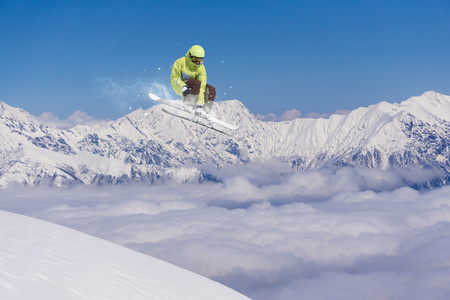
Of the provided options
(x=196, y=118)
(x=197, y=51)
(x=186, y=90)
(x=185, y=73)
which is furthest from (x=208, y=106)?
(x=197, y=51)

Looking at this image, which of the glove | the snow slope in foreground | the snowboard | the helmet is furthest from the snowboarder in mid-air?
the snow slope in foreground

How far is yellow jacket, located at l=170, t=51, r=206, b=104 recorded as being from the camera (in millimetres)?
15727

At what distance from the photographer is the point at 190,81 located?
52.6 feet

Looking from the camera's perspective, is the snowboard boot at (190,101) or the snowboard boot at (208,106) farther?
the snowboard boot at (208,106)

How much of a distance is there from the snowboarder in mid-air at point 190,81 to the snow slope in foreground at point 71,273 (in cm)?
717

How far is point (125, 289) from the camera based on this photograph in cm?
1012

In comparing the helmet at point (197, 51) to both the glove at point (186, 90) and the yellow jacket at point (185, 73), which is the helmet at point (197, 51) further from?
the glove at point (186, 90)

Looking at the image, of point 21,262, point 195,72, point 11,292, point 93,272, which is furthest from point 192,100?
point 11,292

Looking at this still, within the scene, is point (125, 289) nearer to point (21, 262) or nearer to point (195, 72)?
point (21, 262)

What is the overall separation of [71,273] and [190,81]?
9.20 meters

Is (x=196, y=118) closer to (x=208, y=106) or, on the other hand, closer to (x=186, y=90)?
(x=208, y=106)

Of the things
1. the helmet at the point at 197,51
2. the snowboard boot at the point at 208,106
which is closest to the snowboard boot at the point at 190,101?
the snowboard boot at the point at 208,106

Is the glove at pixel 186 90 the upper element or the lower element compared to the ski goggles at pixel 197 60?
lower

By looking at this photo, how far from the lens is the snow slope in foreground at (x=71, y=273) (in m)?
8.12
